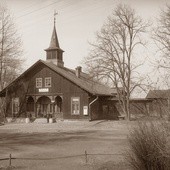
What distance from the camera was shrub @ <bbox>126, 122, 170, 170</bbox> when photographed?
6918 millimetres

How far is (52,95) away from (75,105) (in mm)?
3419

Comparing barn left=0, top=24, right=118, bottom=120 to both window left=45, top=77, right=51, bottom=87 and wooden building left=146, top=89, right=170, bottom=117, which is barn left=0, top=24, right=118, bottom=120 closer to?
window left=45, top=77, right=51, bottom=87

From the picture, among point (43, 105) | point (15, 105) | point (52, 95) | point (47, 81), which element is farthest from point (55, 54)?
point (15, 105)

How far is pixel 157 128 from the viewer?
737cm

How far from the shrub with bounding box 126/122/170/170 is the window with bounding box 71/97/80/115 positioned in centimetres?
2669

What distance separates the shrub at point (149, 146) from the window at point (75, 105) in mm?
26688

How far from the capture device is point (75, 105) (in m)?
34.7

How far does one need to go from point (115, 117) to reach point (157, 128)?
3425cm

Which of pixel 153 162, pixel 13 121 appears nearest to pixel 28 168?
pixel 153 162

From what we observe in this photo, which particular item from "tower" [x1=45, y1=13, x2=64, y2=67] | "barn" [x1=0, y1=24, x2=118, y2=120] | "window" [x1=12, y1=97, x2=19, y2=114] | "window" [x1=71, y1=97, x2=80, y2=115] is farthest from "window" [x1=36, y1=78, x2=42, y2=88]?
"window" [x1=71, y1=97, x2=80, y2=115]

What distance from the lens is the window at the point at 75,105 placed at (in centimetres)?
3456

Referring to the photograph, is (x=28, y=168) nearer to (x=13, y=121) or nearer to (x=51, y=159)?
(x=51, y=159)

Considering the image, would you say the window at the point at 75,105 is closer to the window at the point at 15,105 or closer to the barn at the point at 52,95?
the barn at the point at 52,95

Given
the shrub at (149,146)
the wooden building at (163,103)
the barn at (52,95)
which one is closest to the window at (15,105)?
the barn at (52,95)
